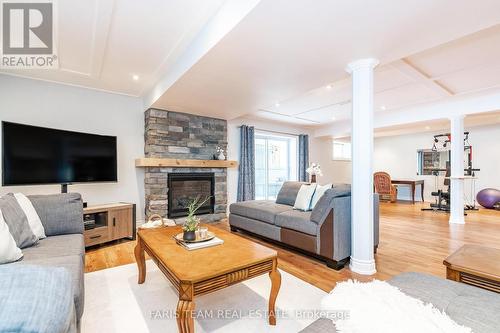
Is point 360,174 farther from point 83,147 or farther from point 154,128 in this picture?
point 83,147

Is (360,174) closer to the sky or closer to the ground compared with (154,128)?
closer to the ground

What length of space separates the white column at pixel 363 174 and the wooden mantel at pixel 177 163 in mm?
2901

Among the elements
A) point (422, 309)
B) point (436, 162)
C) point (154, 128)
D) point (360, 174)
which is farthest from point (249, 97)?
point (436, 162)

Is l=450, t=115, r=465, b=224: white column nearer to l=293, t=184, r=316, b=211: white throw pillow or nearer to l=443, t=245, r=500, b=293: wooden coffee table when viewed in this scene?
l=293, t=184, r=316, b=211: white throw pillow

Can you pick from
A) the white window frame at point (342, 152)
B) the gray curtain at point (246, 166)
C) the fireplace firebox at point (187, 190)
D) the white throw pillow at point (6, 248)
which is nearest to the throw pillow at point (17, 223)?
the white throw pillow at point (6, 248)

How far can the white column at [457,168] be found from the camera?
15.1 feet

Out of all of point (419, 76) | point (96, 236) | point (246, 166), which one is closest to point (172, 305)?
point (96, 236)

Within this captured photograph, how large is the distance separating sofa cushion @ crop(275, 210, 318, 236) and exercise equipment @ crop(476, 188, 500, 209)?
237 inches

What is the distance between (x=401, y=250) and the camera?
121 inches

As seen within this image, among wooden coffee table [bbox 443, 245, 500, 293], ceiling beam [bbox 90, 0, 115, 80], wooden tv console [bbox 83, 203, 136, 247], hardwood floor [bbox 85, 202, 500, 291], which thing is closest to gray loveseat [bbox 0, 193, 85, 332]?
hardwood floor [bbox 85, 202, 500, 291]

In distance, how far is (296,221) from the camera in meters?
2.88

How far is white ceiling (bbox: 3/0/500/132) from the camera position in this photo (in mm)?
1782

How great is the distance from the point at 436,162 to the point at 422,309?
8.18 m

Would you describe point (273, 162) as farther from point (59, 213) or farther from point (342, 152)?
point (59, 213)
